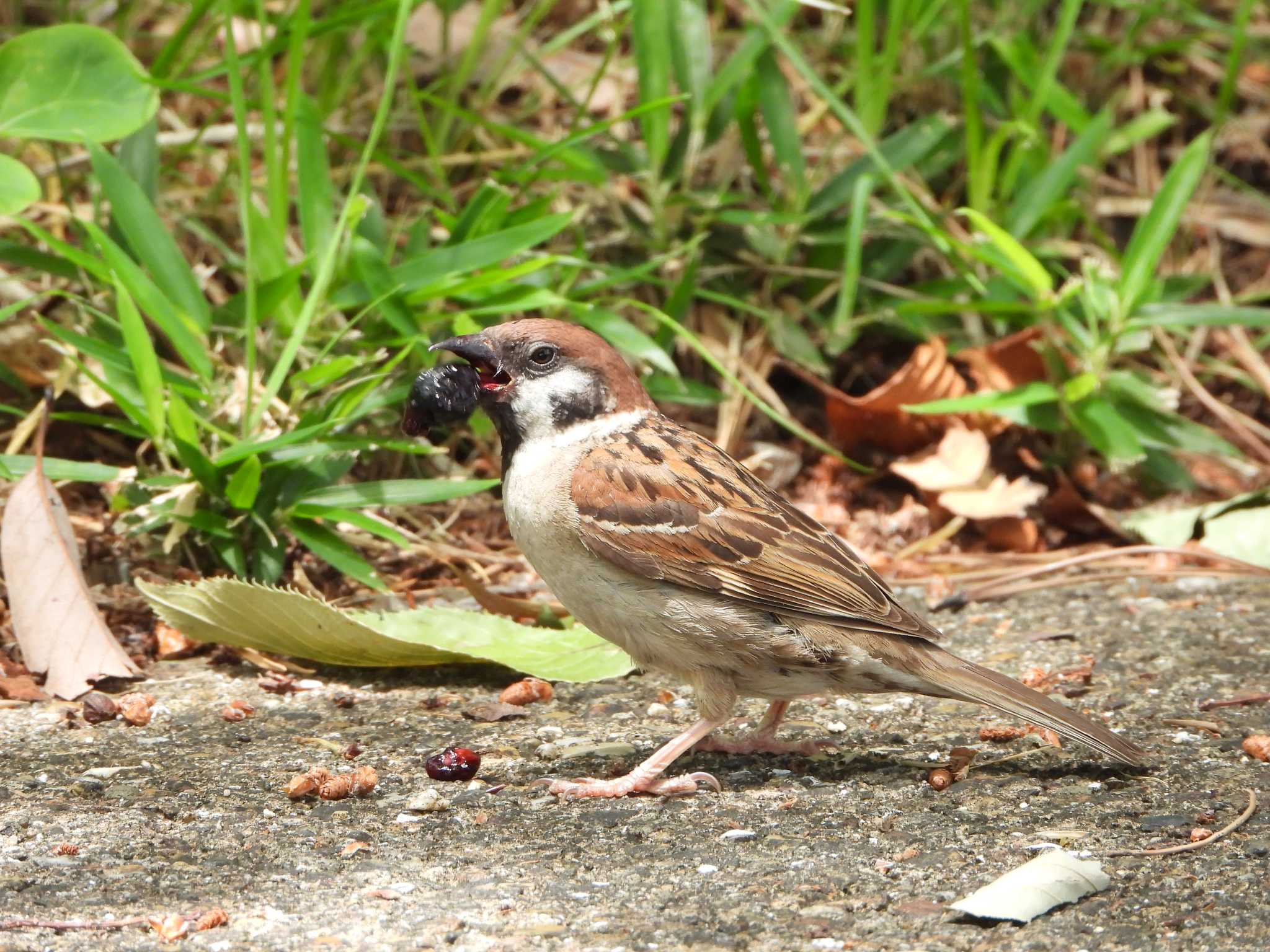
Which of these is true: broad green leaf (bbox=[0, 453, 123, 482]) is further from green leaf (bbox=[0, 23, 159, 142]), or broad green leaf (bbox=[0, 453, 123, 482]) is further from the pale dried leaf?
green leaf (bbox=[0, 23, 159, 142])

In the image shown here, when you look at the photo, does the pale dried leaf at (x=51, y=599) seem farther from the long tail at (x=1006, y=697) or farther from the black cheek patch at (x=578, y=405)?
the long tail at (x=1006, y=697)

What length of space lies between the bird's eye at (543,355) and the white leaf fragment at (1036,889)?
1.74 meters

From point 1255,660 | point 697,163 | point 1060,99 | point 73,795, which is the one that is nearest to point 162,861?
point 73,795

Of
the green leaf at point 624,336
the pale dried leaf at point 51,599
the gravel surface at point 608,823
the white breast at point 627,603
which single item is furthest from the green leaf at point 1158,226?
the pale dried leaf at point 51,599

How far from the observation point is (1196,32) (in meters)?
7.29

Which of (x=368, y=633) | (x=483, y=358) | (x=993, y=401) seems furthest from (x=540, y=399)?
(x=993, y=401)

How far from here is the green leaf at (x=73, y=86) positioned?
15.2ft

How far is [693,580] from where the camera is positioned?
370cm

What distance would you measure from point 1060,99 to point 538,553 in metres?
3.74

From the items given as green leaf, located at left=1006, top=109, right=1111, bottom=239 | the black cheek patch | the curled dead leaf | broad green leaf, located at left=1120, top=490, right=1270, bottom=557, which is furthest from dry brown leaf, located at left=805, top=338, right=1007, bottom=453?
the black cheek patch

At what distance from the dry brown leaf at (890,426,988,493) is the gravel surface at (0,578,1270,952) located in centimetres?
119

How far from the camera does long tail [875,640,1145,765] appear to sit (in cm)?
346

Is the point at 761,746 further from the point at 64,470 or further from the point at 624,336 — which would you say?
the point at 64,470

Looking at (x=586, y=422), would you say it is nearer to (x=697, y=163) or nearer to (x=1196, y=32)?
(x=697, y=163)
